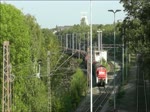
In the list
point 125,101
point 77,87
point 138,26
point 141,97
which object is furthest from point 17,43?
point 141,97

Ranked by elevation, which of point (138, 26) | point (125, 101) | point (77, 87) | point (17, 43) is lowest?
point (125, 101)

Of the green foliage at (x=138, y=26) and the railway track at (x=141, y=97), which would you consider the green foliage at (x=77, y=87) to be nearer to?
the railway track at (x=141, y=97)

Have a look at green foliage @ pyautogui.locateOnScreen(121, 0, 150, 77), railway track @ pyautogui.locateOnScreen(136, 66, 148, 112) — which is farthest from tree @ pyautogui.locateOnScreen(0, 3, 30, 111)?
railway track @ pyautogui.locateOnScreen(136, 66, 148, 112)

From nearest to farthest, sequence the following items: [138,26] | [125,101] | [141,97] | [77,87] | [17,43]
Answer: [17,43] → [138,26] → [125,101] → [77,87] → [141,97]

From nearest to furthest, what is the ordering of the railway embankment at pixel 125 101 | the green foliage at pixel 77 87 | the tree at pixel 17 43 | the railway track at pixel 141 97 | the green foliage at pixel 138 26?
the tree at pixel 17 43, the green foliage at pixel 138 26, the railway track at pixel 141 97, the railway embankment at pixel 125 101, the green foliage at pixel 77 87

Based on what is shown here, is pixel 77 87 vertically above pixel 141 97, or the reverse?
pixel 77 87

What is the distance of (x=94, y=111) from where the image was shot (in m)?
51.7

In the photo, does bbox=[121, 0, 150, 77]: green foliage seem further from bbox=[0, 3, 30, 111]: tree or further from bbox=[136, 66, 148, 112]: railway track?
bbox=[0, 3, 30, 111]: tree

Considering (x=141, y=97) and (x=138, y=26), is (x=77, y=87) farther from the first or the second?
(x=138, y=26)

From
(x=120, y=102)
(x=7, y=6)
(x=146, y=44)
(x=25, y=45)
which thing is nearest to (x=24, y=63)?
(x=25, y=45)

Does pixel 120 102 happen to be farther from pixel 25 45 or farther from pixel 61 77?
pixel 25 45

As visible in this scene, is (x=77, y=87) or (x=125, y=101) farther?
(x=77, y=87)

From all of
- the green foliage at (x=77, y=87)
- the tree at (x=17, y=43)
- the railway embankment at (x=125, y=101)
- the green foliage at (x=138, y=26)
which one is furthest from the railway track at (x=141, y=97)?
the tree at (x=17, y=43)

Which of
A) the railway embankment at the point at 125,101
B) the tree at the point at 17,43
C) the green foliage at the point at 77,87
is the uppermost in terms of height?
the tree at the point at 17,43
